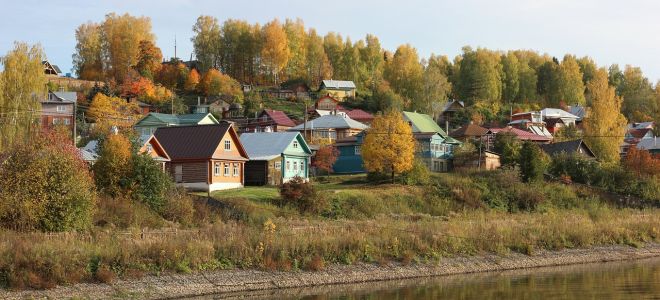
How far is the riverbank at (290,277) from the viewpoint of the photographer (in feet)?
84.8

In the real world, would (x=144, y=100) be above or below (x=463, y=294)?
above

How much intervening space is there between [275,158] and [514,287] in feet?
103

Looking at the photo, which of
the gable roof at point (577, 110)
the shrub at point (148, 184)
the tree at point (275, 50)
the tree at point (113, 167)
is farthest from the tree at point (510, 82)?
the tree at point (113, 167)

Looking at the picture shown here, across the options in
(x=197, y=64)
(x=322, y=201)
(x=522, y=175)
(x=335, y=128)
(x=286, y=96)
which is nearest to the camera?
(x=322, y=201)

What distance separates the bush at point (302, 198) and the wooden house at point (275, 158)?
1042 cm

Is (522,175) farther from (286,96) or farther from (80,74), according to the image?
(80,74)

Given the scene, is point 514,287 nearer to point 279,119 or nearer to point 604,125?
point 604,125

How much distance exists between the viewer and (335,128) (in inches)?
3292

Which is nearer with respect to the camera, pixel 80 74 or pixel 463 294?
pixel 463 294

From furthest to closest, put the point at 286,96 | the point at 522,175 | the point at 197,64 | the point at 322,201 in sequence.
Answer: the point at 197,64 < the point at 286,96 < the point at 522,175 < the point at 322,201

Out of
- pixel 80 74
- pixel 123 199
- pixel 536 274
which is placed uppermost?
pixel 80 74

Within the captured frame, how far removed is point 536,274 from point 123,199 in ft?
69.8

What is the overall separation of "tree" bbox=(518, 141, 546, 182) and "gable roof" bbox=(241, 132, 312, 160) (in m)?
17.1

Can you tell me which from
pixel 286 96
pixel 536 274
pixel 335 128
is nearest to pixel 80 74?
pixel 286 96
